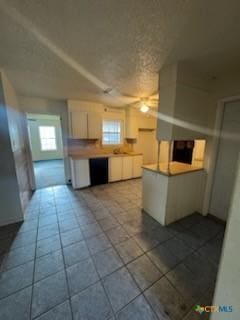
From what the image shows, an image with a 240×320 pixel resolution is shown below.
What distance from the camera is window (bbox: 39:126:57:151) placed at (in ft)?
25.8

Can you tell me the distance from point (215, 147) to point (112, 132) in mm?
3275

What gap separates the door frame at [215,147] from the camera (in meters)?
2.32

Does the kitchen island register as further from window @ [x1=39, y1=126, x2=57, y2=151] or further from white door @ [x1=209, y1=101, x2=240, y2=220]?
window @ [x1=39, y1=126, x2=57, y2=151]

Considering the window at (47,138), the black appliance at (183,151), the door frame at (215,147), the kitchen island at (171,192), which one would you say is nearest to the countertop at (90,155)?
the black appliance at (183,151)

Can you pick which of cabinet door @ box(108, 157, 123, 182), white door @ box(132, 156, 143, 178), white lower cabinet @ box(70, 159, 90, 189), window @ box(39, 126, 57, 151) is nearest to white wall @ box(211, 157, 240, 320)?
white lower cabinet @ box(70, 159, 90, 189)

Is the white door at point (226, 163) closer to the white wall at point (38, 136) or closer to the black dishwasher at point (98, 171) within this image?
the black dishwasher at point (98, 171)

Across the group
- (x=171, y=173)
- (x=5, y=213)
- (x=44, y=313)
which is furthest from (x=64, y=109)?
(x=44, y=313)

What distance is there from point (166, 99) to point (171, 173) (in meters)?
1.19

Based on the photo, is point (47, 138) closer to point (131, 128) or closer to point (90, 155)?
point (90, 155)

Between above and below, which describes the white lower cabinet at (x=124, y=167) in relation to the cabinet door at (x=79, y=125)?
below

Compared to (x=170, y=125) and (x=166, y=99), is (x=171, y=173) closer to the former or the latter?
(x=170, y=125)

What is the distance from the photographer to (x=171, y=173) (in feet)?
7.34

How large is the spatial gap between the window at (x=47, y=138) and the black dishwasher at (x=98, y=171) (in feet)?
17.6

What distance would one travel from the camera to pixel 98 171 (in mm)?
4211
